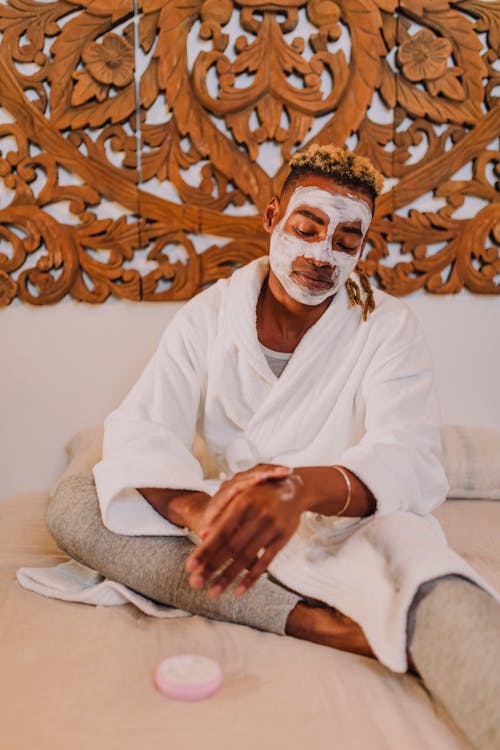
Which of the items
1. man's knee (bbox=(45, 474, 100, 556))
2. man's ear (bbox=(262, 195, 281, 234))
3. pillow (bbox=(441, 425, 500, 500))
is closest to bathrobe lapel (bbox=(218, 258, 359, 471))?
man's ear (bbox=(262, 195, 281, 234))

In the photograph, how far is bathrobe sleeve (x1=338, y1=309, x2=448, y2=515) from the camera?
1.10 metres

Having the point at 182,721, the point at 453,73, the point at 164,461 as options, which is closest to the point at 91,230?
the point at 164,461

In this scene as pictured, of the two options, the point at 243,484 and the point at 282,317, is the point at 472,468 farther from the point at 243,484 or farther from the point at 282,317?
the point at 243,484

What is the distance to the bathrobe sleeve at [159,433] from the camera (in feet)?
3.83

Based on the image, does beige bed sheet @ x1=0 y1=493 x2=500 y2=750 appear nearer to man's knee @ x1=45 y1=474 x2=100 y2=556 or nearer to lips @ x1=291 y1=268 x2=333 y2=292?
man's knee @ x1=45 y1=474 x2=100 y2=556

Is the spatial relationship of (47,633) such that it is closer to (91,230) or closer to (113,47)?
(91,230)

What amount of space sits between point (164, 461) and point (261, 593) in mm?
263

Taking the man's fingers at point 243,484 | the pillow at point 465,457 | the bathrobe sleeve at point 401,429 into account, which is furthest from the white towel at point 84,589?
the pillow at point 465,457

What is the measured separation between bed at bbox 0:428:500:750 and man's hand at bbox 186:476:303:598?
0.13m

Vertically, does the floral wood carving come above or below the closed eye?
above

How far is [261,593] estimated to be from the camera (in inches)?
42.5

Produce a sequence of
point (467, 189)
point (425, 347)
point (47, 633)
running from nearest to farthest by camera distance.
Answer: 1. point (47, 633)
2. point (425, 347)
3. point (467, 189)

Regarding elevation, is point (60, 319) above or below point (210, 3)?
below

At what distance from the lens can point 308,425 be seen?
1.31 metres
